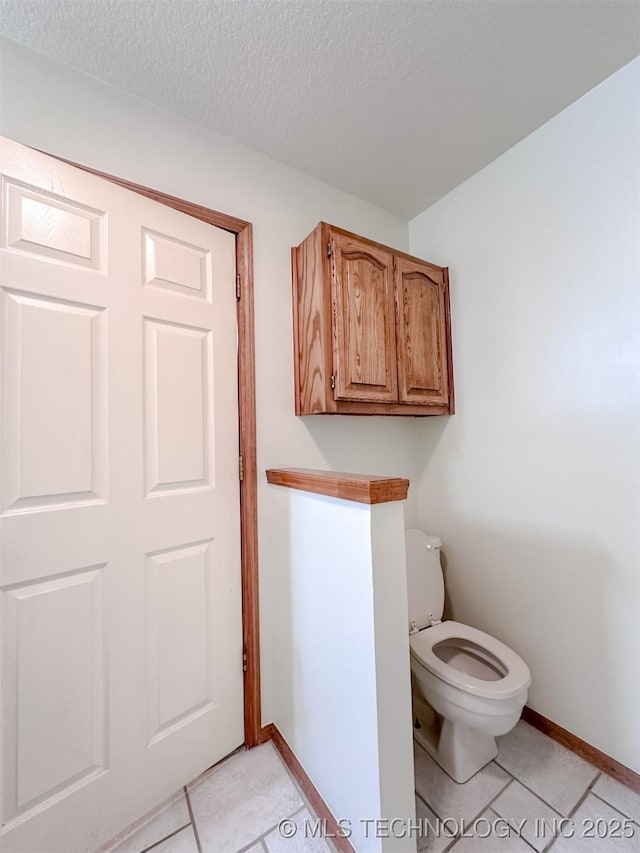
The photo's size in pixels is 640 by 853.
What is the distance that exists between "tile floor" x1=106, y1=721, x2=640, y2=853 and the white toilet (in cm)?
8

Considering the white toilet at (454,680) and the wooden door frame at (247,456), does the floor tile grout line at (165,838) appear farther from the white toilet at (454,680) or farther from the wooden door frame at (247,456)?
the white toilet at (454,680)

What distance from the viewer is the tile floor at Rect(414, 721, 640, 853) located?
1000 millimetres

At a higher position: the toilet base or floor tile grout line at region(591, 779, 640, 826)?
the toilet base

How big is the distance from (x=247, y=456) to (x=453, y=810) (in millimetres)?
1345

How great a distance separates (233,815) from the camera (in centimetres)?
107

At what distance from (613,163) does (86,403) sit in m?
1.96

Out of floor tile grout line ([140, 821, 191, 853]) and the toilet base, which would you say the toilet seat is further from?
floor tile grout line ([140, 821, 191, 853])

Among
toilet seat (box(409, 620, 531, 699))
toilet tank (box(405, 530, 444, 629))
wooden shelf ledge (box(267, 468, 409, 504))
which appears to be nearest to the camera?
wooden shelf ledge (box(267, 468, 409, 504))

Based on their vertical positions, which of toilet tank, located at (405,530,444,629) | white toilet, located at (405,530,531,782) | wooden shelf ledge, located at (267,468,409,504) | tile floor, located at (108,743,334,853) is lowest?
tile floor, located at (108,743,334,853)

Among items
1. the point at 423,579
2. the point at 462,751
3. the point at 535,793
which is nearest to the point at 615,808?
the point at 535,793

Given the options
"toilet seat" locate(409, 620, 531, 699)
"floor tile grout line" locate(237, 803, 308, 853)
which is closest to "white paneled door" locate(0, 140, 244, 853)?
"floor tile grout line" locate(237, 803, 308, 853)

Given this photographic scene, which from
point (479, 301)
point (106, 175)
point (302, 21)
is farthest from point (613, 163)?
point (106, 175)

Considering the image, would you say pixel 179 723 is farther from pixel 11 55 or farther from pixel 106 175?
pixel 11 55

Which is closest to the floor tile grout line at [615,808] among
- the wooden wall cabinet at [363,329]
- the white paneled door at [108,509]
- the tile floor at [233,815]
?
the tile floor at [233,815]
